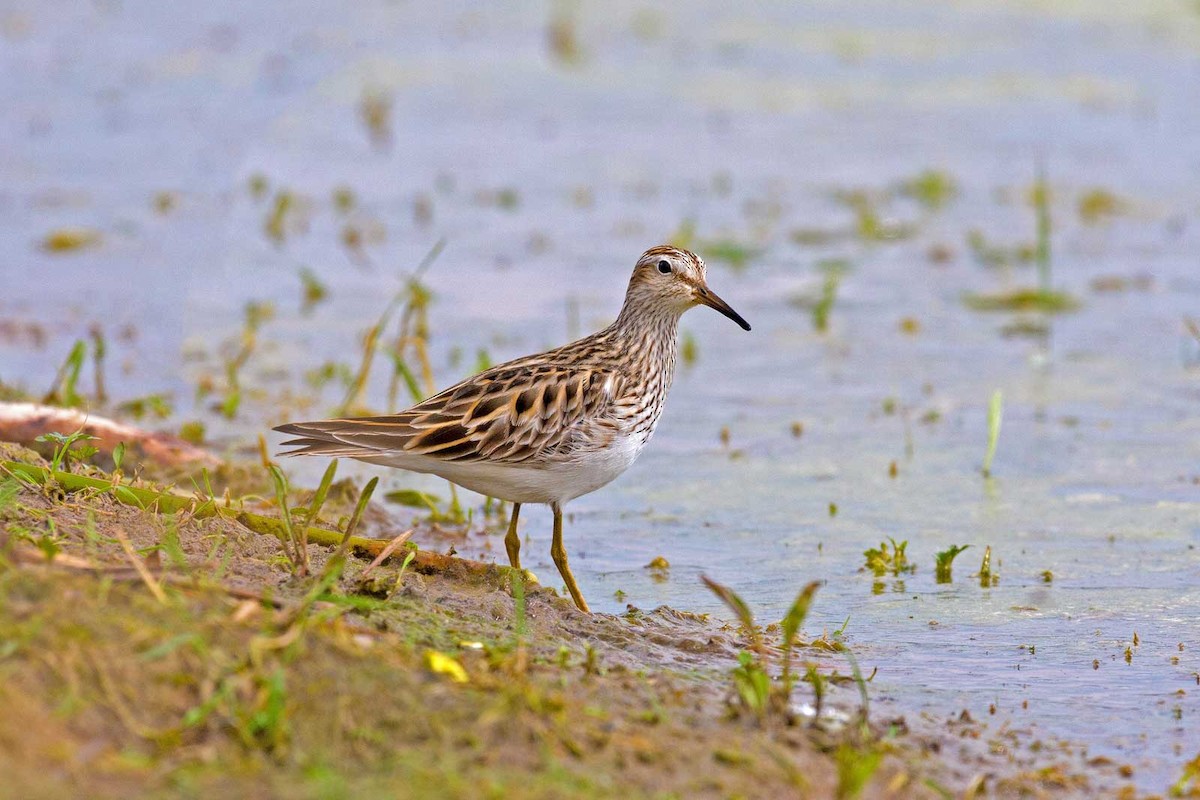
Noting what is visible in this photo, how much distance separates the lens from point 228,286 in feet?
39.8

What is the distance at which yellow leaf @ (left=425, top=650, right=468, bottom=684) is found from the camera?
4836 mm

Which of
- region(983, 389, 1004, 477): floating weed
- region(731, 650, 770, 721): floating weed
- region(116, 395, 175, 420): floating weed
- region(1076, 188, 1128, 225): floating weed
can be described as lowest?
region(731, 650, 770, 721): floating weed

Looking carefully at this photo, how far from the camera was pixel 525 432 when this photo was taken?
6.62 meters

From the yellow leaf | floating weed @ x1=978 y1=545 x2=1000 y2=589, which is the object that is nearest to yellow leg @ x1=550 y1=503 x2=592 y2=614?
the yellow leaf

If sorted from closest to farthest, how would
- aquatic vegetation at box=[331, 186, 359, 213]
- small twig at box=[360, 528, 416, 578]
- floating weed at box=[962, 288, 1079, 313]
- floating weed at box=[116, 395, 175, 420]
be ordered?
small twig at box=[360, 528, 416, 578] → floating weed at box=[116, 395, 175, 420] → floating weed at box=[962, 288, 1079, 313] → aquatic vegetation at box=[331, 186, 359, 213]

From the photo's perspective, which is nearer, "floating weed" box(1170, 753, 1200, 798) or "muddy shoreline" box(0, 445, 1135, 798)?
"muddy shoreline" box(0, 445, 1135, 798)

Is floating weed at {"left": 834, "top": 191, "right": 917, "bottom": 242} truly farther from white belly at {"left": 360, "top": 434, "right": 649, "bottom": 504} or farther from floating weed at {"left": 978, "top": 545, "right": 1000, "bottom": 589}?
white belly at {"left": 360, "top": 434, "right": 649, "bottom": 504}

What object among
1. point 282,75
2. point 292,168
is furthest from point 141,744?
point 282,75

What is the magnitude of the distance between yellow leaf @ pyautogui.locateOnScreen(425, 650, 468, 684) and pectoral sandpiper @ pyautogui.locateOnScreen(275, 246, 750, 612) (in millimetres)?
1594

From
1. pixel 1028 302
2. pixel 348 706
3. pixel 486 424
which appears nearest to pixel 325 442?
pixel 486 424

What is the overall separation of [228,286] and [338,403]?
2.73 m

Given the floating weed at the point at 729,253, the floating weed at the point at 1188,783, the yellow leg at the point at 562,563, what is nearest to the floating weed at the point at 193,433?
the yellow leg at the point at 562,563

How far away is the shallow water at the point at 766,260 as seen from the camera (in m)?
7.21

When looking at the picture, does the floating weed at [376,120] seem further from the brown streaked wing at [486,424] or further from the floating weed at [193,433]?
the brown streaked wing at [486,424]
